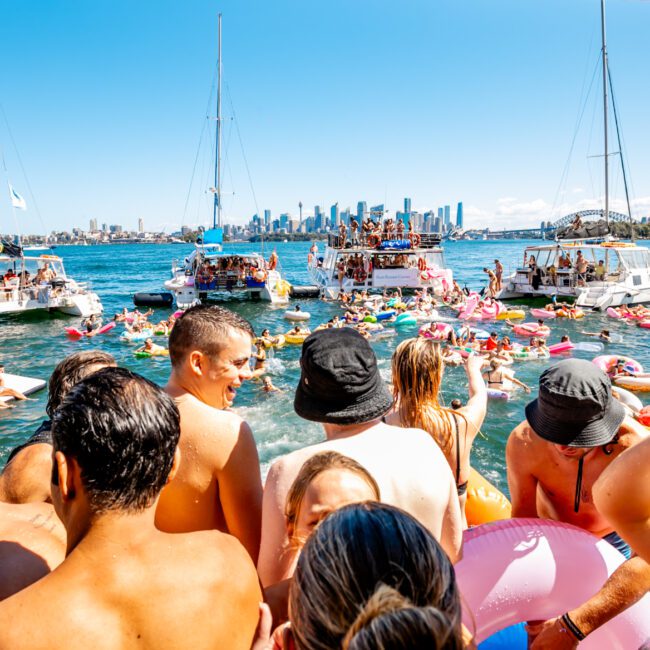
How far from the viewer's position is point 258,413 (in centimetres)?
1101

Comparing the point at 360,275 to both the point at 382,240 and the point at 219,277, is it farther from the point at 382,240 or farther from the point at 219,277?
the point at 219,277

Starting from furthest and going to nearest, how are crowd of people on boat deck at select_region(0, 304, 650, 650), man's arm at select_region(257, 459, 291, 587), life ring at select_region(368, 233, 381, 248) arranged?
life ring at select_region(368, 233, 381, 248) → man's arm at select_region(257, 459, 291, 587) → crowd of people on boat deck at select_region(0, 304, 650, 650)

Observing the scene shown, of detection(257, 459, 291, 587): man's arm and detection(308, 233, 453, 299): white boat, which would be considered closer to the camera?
detection(257, 459, 291, 587): man's arm

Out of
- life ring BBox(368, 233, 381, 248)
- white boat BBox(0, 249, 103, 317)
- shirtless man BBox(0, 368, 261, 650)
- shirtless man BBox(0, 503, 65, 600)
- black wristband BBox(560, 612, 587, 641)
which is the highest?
life ring BBox(368, 233, 381, 248)

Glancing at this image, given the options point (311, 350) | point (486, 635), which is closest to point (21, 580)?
point (311, 350)

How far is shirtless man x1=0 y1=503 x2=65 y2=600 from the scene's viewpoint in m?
1.74

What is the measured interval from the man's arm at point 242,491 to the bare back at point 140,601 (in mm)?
700

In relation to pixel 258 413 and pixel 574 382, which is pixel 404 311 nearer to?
pixel 258 413

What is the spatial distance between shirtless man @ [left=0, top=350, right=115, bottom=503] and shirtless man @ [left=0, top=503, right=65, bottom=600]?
196mm

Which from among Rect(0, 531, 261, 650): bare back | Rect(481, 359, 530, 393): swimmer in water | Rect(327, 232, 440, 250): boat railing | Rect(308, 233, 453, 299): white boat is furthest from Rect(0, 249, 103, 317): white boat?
Rect(0, 531, 261, 650): bare back

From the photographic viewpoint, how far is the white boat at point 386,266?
27.5 meters

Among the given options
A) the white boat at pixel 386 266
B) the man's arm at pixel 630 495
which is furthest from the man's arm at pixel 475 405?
the white boat at pixel 386 266

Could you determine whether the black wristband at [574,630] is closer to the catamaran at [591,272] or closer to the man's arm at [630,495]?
the man's arm at [630,495]

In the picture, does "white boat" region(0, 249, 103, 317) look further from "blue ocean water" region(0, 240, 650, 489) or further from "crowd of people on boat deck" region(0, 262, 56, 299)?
"blue ocean water" region(0, 240, 650, 489)
